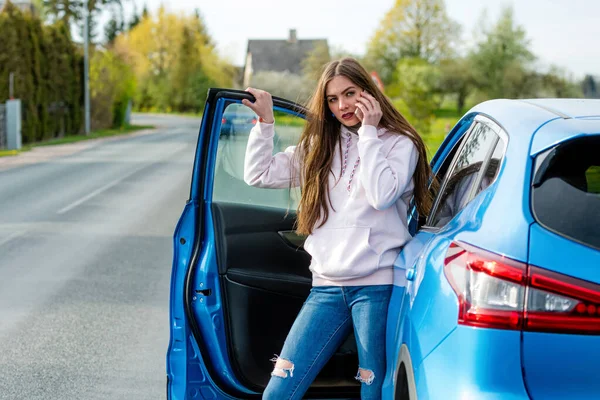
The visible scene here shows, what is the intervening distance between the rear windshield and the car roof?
33 millimetres

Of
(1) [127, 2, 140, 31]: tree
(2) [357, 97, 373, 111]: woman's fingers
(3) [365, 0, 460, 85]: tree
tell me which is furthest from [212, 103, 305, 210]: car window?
(1) [127, 2, 140, 31]: tree

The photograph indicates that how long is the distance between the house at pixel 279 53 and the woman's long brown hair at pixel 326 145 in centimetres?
8908

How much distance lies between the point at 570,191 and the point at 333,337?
1156mm

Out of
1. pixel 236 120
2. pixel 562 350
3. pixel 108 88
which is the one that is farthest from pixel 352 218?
pixel 108 88

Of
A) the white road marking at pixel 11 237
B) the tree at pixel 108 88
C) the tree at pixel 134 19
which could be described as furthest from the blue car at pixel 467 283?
the tree at pixel 134 19

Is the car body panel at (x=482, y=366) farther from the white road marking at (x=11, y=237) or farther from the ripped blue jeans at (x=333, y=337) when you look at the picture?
the white road marking at (x=11, y=237)

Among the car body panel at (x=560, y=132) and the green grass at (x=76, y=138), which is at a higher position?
the car body panel at (x=560, y=132)

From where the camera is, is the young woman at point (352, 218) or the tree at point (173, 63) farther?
the tree at point (173, 63)

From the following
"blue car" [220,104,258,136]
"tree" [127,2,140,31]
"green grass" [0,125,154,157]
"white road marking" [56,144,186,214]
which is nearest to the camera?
"blue car" [220,104,258,136]

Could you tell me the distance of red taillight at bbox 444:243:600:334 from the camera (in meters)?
1.96

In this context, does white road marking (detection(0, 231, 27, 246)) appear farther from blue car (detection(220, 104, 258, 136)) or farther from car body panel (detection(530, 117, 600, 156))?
car body panel (detection(530, 117, 600, 156))

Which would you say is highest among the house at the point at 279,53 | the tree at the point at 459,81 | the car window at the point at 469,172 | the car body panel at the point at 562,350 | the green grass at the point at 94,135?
the house at the point at 279,53

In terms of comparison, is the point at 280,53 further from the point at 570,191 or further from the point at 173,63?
the point at 570,191

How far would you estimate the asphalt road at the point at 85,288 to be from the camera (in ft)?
16.4
